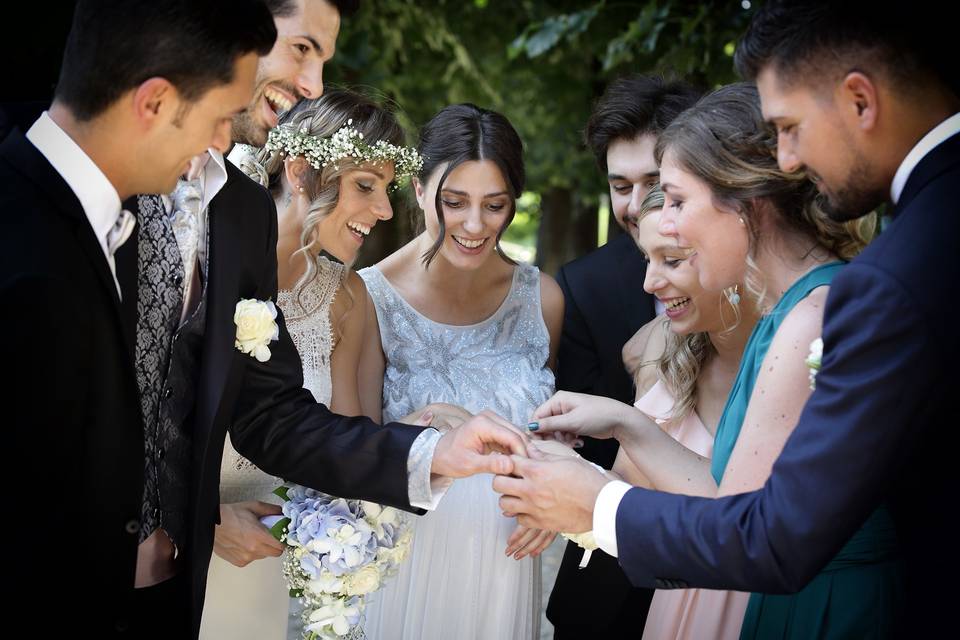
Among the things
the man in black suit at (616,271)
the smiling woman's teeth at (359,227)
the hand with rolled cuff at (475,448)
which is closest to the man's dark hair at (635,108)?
the man in black suit at (616,271)

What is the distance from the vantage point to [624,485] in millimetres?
2750

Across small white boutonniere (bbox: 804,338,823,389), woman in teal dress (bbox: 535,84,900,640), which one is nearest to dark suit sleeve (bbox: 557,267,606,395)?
woman in teal dress (bbox: 535,84,900,640)

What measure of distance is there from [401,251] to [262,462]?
1.98 meters

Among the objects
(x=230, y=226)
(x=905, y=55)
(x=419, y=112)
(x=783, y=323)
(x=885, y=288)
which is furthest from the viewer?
(x=419, y=112)

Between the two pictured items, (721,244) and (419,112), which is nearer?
(721,244)

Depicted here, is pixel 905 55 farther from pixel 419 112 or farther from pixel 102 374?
pixel 419 112

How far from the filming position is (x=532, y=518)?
3100mm

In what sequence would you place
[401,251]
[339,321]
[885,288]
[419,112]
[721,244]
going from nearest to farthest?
1. [885,288]
2. [721,244]
3. [339,321]
4. [401,251]
5. [419,112]

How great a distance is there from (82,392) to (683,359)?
238cm

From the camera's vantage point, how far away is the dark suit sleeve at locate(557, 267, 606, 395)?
201 inches

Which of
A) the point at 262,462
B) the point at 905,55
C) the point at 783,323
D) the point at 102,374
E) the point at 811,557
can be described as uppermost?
the point at 905,55

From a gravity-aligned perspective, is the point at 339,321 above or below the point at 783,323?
below

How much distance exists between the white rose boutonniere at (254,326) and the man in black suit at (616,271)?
2245mm

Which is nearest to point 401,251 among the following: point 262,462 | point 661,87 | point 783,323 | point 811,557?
point 661,87
